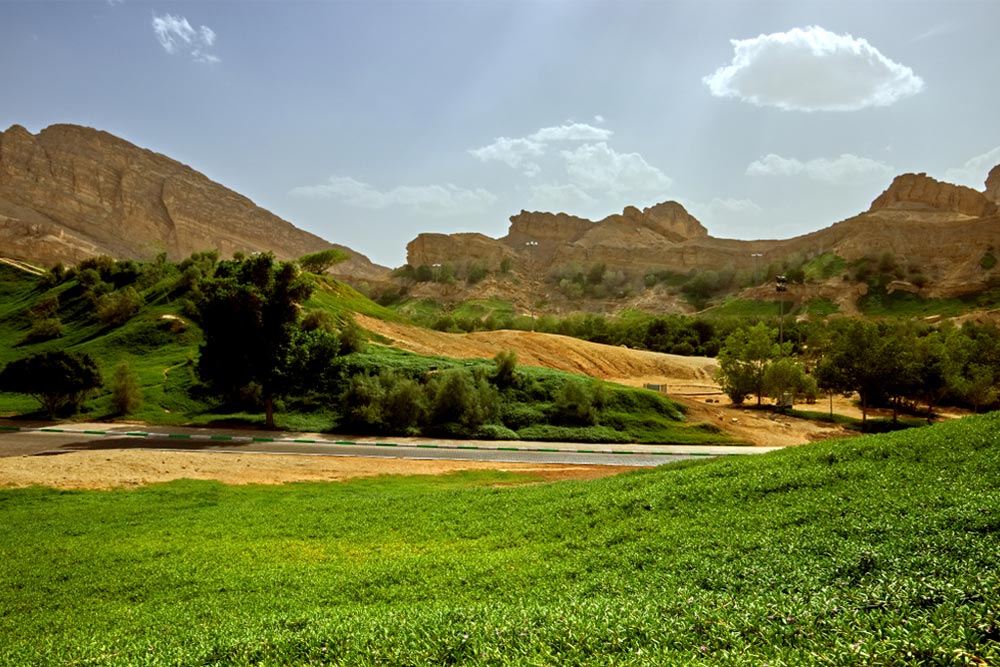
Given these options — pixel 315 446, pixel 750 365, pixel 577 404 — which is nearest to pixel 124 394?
pixel 315 446

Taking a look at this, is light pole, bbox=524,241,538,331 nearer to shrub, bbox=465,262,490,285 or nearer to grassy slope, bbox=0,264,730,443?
shrub, bbox=465,262,490,285

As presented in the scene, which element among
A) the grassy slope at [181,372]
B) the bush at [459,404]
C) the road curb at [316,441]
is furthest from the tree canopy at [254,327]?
the bush at [459,404]

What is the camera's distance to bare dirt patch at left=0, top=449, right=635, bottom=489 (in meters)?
19.5

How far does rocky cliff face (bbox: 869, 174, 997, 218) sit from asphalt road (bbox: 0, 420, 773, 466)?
144572 millimetres

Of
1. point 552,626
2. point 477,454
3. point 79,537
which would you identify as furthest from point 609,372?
point 552,626

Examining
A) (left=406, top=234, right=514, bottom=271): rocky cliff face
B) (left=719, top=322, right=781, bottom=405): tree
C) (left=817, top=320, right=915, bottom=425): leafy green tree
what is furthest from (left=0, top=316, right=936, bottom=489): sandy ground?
(left=406, top=234, right=514, bottom=271): rocky cliff face

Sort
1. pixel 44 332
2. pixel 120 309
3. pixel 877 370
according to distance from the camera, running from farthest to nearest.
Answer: pixel 44 332, pixel 120 309, pixel 877 370

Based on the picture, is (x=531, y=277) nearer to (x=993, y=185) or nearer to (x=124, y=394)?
(x=124, y=394)

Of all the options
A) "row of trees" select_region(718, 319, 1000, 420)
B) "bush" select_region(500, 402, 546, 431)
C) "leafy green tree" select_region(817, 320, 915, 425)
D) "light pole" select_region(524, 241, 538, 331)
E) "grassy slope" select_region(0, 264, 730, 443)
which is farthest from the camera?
"light pole" select_region(524, 241, 538, 331)

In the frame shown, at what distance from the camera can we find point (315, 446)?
29.3m

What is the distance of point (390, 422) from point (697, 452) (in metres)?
17.7

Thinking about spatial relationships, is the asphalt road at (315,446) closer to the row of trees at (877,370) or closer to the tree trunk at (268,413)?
the tree trunk at (268,413)

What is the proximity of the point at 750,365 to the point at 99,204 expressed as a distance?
15579 centimetres

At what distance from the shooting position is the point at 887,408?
48.8m
